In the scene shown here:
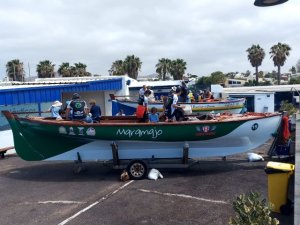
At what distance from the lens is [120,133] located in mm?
8719

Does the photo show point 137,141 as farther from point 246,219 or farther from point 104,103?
point 104,103

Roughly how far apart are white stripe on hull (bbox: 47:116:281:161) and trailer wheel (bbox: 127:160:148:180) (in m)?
0.33

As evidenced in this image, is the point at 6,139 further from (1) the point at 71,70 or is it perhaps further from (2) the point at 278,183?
(1) the point at 71,70

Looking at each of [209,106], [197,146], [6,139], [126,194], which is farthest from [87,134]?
[209,106]

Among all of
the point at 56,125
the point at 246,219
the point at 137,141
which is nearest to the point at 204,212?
the point at 246,219

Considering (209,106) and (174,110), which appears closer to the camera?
(174,110)

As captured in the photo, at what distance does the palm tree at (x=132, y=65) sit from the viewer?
186 ft

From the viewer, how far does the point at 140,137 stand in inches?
345

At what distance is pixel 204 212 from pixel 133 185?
2359 millimetres

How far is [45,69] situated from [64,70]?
4.25m

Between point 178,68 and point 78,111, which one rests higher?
point 178,68

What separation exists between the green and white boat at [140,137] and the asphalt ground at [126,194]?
59 centimetres

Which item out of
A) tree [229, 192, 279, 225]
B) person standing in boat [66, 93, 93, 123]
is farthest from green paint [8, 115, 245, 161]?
tree [229, 192, 279, 225]

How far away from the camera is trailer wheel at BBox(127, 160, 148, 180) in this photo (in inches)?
339
